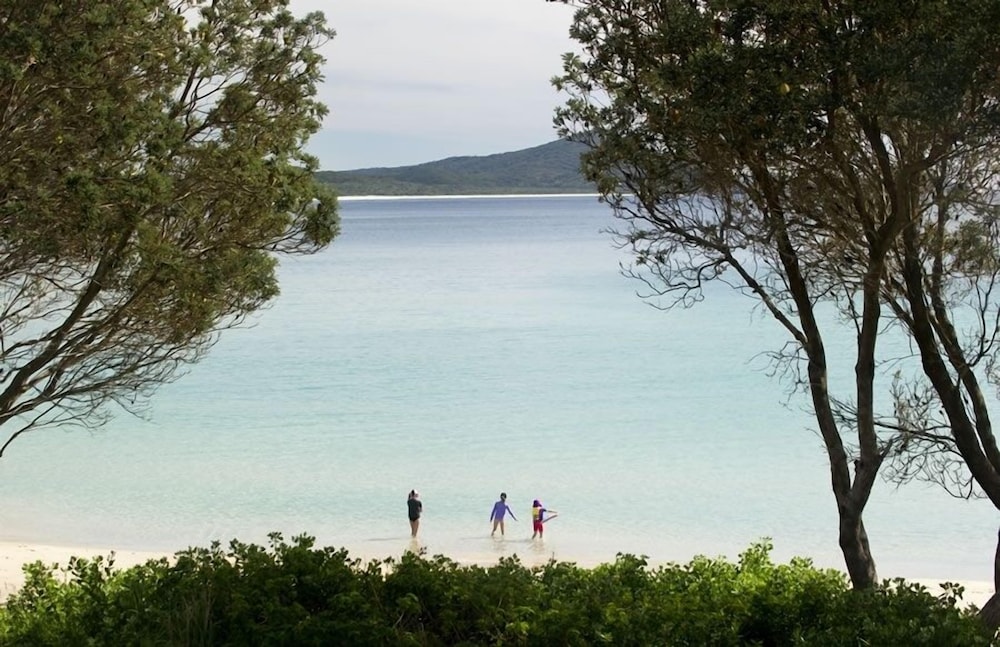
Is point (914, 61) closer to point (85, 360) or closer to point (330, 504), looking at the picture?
point (85, 360)

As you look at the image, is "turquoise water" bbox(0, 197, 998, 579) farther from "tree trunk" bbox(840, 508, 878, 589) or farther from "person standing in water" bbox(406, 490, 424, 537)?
"tree trunk" bbox(840, 508, 878, 589)

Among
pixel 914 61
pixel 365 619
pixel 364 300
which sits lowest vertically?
pixel 365 619

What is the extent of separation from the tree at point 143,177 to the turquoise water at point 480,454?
12.5m

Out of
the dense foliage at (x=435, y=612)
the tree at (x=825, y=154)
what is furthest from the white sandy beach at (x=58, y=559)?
the dense foliage at (x=435, y=612)

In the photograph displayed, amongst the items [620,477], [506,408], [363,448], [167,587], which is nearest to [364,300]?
[506,408]

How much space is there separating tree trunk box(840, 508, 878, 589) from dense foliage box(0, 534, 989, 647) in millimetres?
2447

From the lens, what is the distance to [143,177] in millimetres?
7961

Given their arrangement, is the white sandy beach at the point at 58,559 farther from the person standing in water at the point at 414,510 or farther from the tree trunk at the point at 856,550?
the tree trunk at the point at 856,550

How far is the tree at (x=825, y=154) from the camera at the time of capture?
669 cm

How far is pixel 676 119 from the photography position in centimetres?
761

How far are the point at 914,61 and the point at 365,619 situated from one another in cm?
437

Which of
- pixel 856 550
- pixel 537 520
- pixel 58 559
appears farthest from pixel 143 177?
pixel 537 520

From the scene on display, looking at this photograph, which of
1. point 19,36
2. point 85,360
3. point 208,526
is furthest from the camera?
point 208,526

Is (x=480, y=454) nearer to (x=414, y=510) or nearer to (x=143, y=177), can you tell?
(x=414, y=510)
